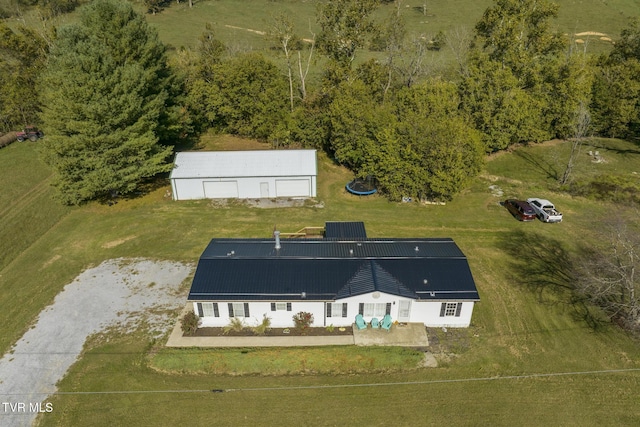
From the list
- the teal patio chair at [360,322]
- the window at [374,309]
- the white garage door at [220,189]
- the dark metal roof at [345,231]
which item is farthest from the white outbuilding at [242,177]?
the teal patio chair at [360,322]

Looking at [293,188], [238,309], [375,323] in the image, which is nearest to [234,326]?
[238,309]

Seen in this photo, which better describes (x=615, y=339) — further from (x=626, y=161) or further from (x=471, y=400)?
(x=626, y=161)

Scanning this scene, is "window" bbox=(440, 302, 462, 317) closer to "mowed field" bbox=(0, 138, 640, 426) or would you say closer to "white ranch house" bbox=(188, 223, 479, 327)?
"white ranch house" bbox=(188, 223, 479, 327)

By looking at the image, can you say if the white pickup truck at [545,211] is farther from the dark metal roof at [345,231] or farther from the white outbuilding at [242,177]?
the white outbuilding at [242,177]

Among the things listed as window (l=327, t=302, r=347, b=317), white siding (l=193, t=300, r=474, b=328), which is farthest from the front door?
window (l=327, t=302, r=347, b=317)

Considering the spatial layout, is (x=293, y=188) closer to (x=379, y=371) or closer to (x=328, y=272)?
(x=328, y=272)

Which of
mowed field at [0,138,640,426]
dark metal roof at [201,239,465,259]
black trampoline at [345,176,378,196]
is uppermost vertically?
dark metal roof at [201,239,465,259]

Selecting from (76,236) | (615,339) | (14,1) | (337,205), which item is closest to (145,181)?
(76,236)
